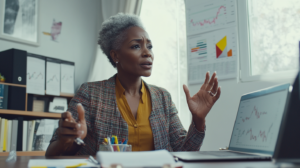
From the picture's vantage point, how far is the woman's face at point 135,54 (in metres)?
1.60

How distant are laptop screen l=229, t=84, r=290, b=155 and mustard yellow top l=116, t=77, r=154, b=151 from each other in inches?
19.9

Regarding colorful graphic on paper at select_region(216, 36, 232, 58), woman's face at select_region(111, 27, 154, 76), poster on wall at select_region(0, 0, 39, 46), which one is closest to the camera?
woman's face at select_region(111, 27, 154, 76)

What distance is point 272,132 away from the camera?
74cm

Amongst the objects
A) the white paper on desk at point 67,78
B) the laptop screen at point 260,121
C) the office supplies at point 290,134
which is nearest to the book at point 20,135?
the white paper on desk at point 67,78

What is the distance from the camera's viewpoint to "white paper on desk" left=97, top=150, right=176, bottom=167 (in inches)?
21.0

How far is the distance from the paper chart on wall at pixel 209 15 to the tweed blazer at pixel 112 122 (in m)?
0.97

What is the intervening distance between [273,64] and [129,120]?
1137mm

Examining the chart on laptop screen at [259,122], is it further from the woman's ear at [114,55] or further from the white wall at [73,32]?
the white wall at [73,32]

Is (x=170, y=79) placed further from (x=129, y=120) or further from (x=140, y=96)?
(x=129, y=120)

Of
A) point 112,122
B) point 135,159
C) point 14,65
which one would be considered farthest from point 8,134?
point 135,159

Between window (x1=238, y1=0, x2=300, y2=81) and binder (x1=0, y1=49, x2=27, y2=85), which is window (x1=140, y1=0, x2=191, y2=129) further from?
binder (x1=0, y1=49, x2=27, y2=85)

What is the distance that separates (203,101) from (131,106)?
45 cm

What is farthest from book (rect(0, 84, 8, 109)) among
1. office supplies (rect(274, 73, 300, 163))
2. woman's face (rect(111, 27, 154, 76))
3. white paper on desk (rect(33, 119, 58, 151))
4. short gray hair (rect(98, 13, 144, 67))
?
office supplies (rect(274, 73, 300, 163))

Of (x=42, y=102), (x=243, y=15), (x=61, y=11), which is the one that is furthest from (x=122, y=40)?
(x=61, y=11)
